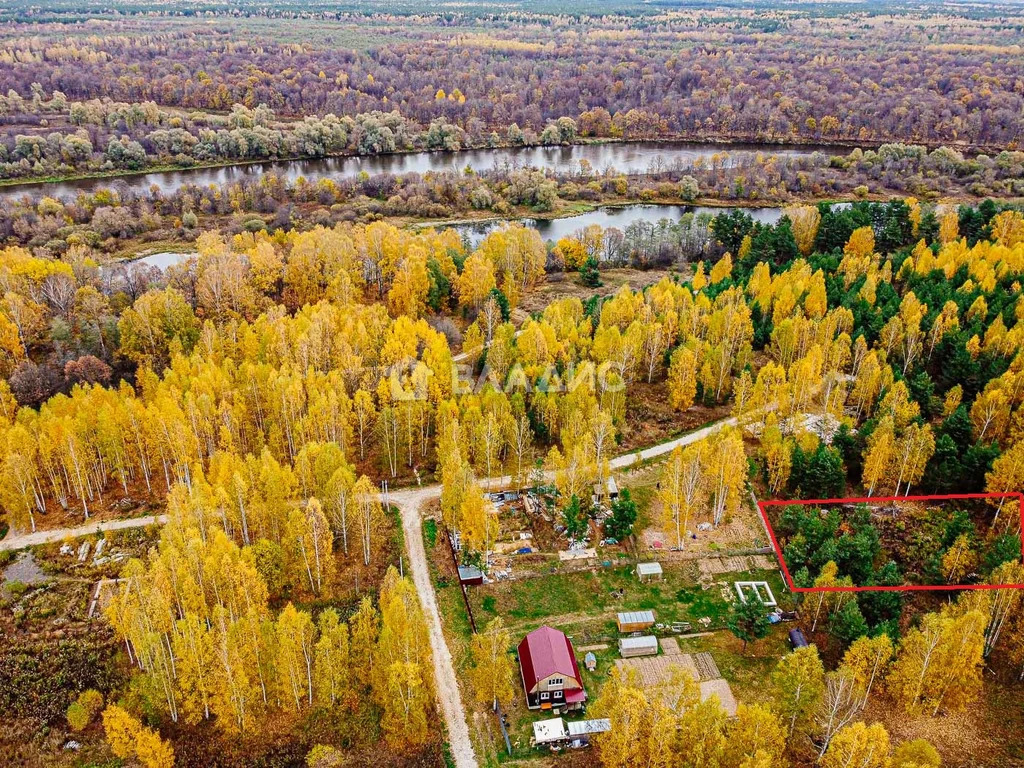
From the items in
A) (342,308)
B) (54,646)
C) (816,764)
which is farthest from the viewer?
(342,308)

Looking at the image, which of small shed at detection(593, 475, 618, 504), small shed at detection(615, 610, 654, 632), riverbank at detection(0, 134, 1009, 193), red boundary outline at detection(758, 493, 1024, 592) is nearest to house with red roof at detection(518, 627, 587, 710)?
small shed at detection(615, 610, 654, 632)

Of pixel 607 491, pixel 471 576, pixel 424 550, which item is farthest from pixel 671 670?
pixel 424 550

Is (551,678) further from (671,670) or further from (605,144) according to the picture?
(605,144)

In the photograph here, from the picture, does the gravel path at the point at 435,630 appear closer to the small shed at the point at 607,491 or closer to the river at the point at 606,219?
the small shed at the point at 607,491

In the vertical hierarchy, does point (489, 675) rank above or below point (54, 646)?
above

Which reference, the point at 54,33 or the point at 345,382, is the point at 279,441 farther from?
the point at 54,33

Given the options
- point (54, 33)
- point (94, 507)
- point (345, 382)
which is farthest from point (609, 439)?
point (54, 33)

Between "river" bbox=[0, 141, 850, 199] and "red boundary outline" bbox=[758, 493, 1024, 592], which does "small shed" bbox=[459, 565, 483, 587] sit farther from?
"river" bbox=[0, 141, 850, 199]
